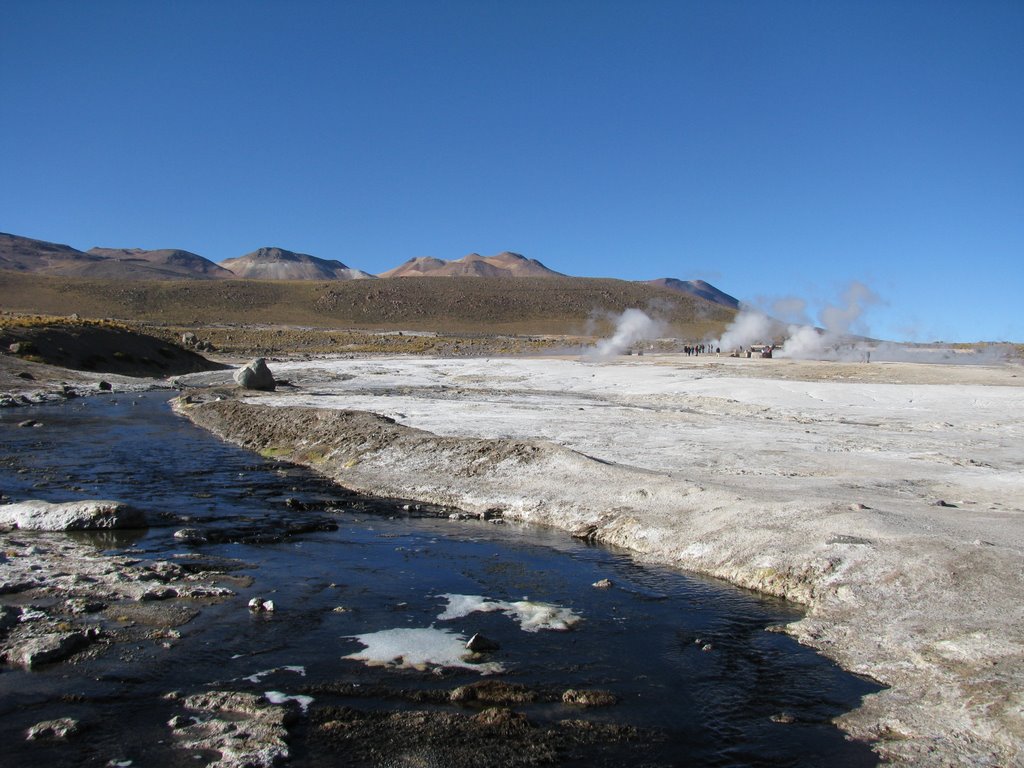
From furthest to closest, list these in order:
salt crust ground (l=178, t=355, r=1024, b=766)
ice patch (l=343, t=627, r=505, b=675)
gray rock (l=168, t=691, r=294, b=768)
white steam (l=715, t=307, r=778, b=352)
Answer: white steam (l=715, t=307, r=778, b=352)
ice patch (l=343, t=627, r=505, b=675)
salt crust ground (l=178, t=355, r=1024, b=766)
gray rock (l=168, t=691, r=294, b=768)

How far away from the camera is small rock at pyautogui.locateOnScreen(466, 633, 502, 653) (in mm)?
7360

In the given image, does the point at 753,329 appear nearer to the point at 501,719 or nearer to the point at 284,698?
the point at 501,719

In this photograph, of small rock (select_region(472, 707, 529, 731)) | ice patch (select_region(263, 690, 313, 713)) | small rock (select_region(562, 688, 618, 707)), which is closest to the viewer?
small rock (select_region(472, 707, 529, 731))

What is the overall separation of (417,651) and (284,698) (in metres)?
1.43

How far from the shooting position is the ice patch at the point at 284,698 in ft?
20.2

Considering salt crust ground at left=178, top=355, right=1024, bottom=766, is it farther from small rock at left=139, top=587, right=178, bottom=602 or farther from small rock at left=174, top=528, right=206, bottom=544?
small rock at left=139, top=587, right=178, bottom=602

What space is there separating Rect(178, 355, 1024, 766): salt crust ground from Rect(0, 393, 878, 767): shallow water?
0.59 meters

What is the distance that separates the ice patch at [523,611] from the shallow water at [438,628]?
12 centimetres

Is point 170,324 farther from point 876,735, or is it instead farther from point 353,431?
point 876,735

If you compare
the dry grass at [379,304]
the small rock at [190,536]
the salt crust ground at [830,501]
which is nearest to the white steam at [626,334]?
the dry grass at [379,304]

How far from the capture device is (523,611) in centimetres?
858

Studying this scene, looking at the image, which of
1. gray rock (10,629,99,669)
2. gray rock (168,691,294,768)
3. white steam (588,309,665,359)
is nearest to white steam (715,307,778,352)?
white steam (588,309,665,359)

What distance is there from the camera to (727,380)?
39.5 meters

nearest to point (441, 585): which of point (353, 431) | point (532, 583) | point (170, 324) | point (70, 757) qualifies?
point (532, 583)
